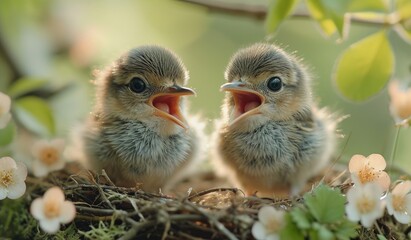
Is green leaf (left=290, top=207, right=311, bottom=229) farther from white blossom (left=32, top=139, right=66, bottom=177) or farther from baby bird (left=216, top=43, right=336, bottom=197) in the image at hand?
white blossom (left=32, top=139, right=66, bottom=177)

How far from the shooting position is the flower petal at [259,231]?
2273 millimetres

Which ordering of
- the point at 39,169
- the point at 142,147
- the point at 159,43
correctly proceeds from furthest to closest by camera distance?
the point at 159,43 < the point at 142,147 < the point at 39,169

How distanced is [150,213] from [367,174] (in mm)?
753

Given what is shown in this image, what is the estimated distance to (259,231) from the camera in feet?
7.48

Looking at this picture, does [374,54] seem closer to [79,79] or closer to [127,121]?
[127,121]

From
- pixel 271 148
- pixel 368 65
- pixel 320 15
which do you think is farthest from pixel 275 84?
pixel 320 15

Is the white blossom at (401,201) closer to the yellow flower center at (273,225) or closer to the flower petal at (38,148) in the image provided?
the yellow flower center at (273,225)

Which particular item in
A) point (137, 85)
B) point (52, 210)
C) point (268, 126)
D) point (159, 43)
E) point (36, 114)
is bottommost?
point (52, 210)

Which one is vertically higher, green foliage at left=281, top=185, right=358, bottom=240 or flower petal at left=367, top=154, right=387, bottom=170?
flower petal at left=367, top=154, right=387, bottom=170

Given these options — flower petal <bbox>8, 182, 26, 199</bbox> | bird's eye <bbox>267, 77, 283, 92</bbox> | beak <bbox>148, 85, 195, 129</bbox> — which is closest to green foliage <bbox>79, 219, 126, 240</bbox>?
flower petal <bbox>8, 182, 26, 199</bbox>

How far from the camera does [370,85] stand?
8.79ft

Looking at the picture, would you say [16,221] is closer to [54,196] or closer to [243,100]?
[54,196]

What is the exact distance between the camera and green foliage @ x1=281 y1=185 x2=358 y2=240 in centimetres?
222

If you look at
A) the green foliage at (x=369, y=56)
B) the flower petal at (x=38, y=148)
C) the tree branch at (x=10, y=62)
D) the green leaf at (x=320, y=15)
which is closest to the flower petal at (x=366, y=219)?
the green foliage at (x=369, y=56)
